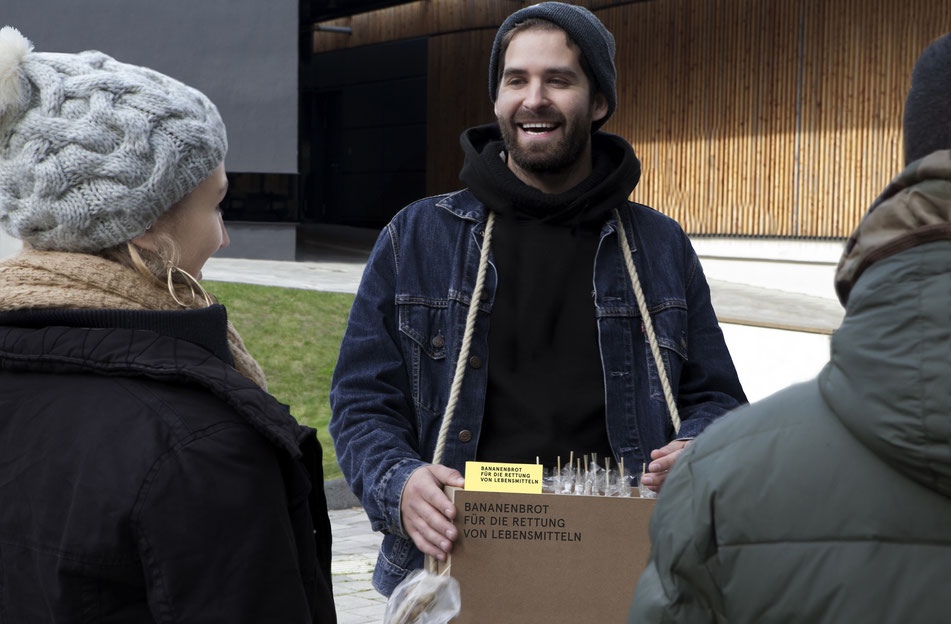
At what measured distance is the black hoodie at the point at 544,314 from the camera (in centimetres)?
281

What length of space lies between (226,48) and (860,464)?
59.3 feet

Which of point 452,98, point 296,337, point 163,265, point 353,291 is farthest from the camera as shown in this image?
point 452,98

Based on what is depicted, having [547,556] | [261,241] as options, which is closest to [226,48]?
[261,241]

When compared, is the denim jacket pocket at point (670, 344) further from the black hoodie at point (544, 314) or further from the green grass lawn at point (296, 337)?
the green grass lawn at point (296, 337)

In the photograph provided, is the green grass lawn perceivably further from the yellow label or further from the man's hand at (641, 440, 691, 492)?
the yellow label

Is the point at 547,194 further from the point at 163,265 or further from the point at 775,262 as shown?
the point at 775,262

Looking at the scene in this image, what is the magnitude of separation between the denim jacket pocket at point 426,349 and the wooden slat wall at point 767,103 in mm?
14883

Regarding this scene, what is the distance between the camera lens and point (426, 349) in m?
2.92

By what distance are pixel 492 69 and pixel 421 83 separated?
78.2ft

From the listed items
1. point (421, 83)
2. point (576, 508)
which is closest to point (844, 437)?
point (576, 508)

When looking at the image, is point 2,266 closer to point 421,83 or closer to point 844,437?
point 844,437

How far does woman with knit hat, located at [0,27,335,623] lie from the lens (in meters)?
1.67

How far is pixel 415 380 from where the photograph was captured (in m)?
2.90

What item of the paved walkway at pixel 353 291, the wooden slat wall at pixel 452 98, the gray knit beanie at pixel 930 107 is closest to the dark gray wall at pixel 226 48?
the paved walkway at pixel 353 291
